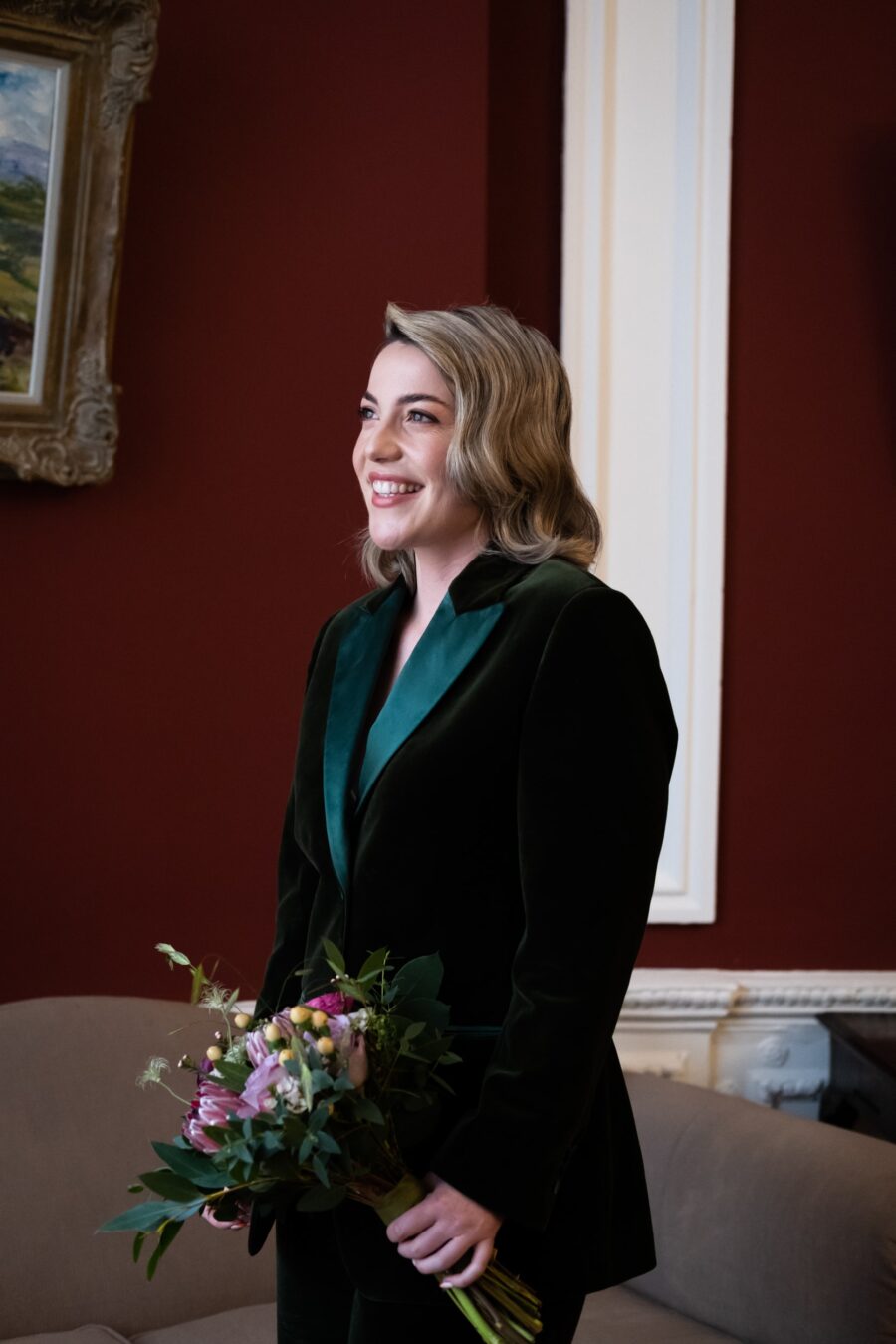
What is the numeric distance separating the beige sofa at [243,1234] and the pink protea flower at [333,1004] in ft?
3.33

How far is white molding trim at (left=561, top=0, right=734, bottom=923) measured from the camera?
3.09 m

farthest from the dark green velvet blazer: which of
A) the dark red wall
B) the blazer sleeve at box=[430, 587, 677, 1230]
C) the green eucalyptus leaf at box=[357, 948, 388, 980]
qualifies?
the dark red wall

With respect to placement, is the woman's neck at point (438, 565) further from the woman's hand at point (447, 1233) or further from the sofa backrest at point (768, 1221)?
the sofa backrest at point (768, 1221)

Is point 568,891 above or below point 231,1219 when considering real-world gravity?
above

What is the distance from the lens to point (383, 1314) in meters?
1.43

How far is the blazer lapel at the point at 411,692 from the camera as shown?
157cm

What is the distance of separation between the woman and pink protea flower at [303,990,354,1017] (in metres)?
0.12

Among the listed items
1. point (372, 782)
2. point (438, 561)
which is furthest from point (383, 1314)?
point (438, 561)


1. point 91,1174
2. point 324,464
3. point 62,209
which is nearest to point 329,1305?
point 91,1174

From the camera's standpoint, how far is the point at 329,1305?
155cm

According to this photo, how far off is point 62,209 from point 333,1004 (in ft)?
5.60

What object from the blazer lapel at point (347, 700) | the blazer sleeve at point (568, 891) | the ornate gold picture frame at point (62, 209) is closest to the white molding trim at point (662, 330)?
the ornate gold picture frame at point (62, 209)

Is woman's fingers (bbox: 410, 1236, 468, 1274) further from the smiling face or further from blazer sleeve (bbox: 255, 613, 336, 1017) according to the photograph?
the smiling face

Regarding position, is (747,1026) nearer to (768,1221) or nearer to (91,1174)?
(768,1221)
